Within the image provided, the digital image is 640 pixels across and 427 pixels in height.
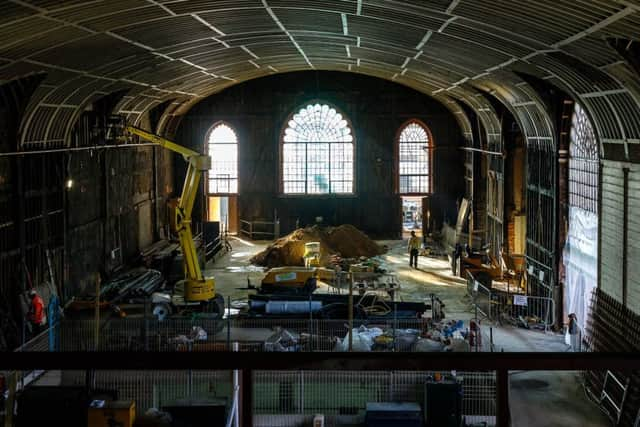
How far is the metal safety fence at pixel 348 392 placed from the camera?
12148 millimetres

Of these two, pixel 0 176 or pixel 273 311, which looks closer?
pixel 0 176

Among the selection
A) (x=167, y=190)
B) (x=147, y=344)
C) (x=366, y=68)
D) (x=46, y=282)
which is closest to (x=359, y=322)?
(x=147, y=344)

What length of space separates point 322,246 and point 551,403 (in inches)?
634

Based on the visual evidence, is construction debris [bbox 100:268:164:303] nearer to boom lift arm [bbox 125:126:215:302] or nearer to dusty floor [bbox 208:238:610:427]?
boom lift arm [bbox 125:126:215:302]

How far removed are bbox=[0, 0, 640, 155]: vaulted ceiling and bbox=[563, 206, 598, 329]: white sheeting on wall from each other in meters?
2.31

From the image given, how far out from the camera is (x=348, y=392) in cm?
1246

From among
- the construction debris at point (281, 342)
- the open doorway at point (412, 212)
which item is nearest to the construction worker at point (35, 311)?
the construction debris at point (281, 342)

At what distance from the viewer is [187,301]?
66.8 ft

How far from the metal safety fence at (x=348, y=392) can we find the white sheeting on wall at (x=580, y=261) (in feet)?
17.4

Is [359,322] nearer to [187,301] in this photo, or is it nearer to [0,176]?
[187,301]

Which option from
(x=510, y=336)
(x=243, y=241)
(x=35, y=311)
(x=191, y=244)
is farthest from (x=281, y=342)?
(x=243, y=241)

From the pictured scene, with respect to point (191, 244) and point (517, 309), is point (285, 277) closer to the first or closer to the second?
point (191, 244)

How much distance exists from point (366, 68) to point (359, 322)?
14022 mm

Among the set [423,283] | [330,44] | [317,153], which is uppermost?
[330,44]
